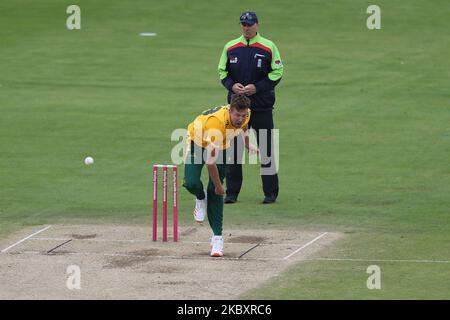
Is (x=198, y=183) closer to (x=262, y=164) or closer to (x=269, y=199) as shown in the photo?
(x=269, y=199)

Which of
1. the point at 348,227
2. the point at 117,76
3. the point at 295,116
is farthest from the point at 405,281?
the point at 117,76

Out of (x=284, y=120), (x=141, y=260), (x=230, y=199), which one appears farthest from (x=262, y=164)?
(x=284, y=120)

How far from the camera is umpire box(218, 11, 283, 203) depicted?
17.0 m

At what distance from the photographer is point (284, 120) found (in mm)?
22781

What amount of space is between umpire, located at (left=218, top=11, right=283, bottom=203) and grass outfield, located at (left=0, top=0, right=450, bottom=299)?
0.39 m

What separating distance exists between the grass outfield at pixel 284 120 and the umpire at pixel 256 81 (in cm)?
39

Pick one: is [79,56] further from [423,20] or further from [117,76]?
[423,20]

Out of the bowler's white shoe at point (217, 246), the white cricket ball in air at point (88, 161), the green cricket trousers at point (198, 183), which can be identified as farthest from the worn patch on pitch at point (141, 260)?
the white cricket ball in air at point (88, 161)

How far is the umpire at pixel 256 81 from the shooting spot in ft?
55.8

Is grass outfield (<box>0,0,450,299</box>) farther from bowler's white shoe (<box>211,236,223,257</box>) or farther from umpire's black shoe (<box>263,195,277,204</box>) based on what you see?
bowler's white shoe (<box>211,236,223,257</box>)

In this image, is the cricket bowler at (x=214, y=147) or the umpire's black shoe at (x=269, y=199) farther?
the umpire's black shoe at (x=269, y=199)

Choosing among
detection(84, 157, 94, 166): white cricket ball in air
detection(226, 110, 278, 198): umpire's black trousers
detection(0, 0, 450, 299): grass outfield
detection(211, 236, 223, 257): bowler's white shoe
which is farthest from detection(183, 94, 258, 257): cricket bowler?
detection(84, 157, 94, 166): white cricket ball in air

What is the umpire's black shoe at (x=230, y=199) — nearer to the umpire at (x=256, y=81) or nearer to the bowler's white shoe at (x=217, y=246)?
the umpire at (x=256, y=81)

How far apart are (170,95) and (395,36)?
8246mm
